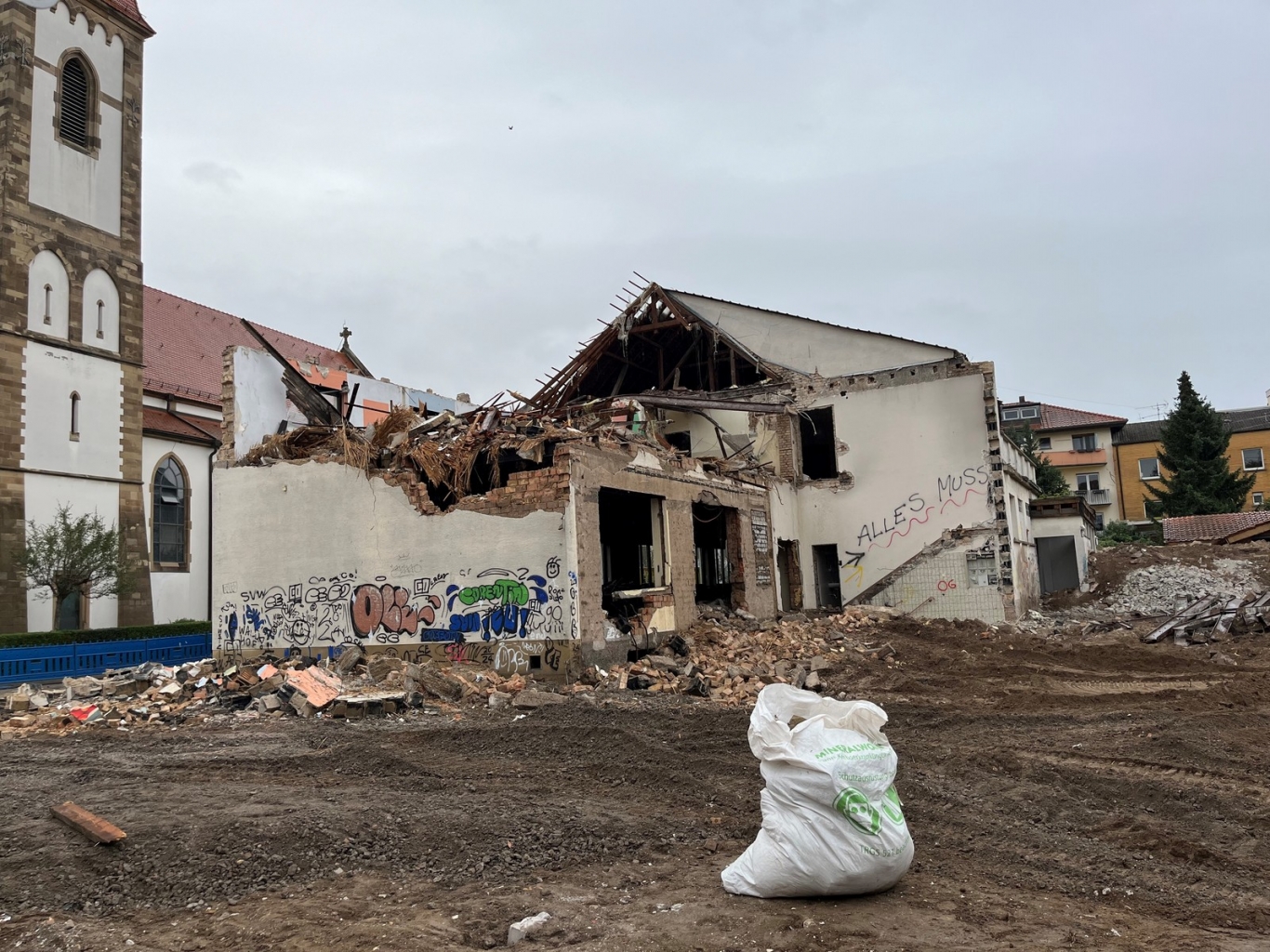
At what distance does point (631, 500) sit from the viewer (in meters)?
16.6

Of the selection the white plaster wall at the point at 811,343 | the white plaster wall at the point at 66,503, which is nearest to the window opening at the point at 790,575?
the white plaster wall at the point at 811,343

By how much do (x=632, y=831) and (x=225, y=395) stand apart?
41.1 ft

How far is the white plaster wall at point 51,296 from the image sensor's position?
25188 millimetres

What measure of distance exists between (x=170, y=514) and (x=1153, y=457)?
4879 centimetres

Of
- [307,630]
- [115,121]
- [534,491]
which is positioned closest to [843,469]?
[534,491]

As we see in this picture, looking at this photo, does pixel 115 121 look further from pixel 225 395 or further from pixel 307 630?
pixel 307 630

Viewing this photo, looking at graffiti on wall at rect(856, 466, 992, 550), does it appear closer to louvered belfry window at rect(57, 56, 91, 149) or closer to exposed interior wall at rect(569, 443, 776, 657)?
exposed interior wall at rect(569, 443, 776, 657)

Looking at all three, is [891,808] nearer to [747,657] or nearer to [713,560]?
[747,657]

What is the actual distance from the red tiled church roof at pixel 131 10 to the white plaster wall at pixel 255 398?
62.8ft

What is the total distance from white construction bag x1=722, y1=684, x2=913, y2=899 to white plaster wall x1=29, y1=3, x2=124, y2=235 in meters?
28.6

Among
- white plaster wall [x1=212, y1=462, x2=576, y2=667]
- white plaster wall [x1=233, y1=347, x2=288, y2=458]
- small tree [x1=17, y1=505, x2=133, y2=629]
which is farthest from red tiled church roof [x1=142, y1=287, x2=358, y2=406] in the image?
white plaster wall [x1=212, y1=462, x2=576, y2=667]

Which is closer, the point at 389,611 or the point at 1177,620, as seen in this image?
the point at 389,611

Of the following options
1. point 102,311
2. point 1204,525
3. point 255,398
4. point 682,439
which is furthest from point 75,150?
point 1204,525

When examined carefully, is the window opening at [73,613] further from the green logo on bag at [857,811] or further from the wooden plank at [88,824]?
the green logo on bag at [857,811]
